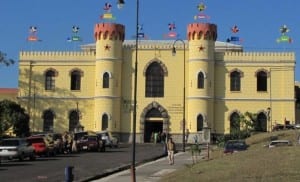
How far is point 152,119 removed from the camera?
84.3m

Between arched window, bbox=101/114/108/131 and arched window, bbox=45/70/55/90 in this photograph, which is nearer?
arched window, bbox=101/114/108/131

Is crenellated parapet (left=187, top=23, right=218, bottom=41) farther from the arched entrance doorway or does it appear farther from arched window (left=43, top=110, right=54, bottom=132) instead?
arched window (left=43, top=110, right=54, bottom=132)

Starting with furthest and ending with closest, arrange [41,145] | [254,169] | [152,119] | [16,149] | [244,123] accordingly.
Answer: [152,119] → [244,123] → [41,145] → [16,149] → [254,169]

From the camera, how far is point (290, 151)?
2384 centimetres

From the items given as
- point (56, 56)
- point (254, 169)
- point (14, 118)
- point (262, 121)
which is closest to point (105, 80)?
point (56, 56)

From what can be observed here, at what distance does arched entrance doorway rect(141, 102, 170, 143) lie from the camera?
83875 mm

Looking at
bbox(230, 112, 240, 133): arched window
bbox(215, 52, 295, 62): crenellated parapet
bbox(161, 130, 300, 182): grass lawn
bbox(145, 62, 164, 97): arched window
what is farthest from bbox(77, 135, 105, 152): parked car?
bbox(161, 130, 300, 182): grass lawn

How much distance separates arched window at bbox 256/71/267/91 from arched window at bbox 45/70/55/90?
2556 cm

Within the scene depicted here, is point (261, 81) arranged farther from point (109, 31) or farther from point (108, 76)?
point (109, 31)

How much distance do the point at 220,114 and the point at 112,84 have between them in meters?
13.8

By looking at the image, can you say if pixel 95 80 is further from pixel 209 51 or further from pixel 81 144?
pixel 81 144

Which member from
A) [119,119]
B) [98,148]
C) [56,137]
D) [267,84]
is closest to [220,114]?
[267,84]

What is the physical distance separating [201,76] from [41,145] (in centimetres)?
3757

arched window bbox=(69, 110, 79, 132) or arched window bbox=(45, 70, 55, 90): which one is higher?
arched window bbox=(45, 70, 55, 90)
